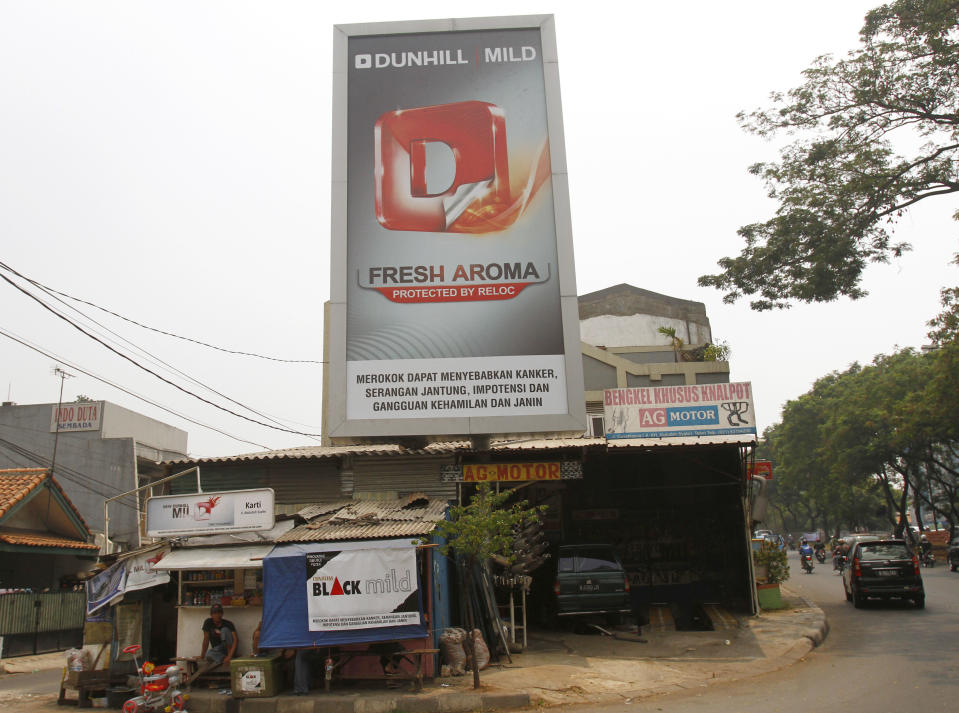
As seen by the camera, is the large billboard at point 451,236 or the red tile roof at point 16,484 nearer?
the large billboard at point 451,236

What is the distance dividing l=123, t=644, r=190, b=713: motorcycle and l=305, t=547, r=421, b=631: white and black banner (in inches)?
75.4

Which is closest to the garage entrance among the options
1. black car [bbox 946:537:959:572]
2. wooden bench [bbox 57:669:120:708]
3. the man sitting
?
the man sitting

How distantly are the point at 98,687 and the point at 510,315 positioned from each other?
8639 millimetres

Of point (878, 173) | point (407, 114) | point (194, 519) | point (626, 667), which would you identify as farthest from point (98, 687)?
→ point (878, 173)

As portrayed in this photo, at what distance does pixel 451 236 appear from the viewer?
1271 cm

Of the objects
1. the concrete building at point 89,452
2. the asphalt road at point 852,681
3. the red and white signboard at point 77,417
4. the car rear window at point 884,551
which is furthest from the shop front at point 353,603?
the red and white signboard at point 77,417

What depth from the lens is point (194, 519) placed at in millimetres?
12195

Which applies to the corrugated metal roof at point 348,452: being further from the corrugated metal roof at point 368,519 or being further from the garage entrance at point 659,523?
the garage entrance at point 659,523

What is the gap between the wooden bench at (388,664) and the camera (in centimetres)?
1077

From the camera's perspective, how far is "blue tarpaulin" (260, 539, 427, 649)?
10773 millimetres

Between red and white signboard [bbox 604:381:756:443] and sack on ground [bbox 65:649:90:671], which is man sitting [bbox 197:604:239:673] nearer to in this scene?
sack on ground [bbox 65:649:90:671]

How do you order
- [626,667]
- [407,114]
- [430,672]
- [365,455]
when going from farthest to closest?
[365,455] → [407,114] → [626,667] → [430,672]

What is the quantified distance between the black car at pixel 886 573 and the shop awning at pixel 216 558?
15.0 meters

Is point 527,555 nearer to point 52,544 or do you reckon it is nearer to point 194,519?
point 194,519
